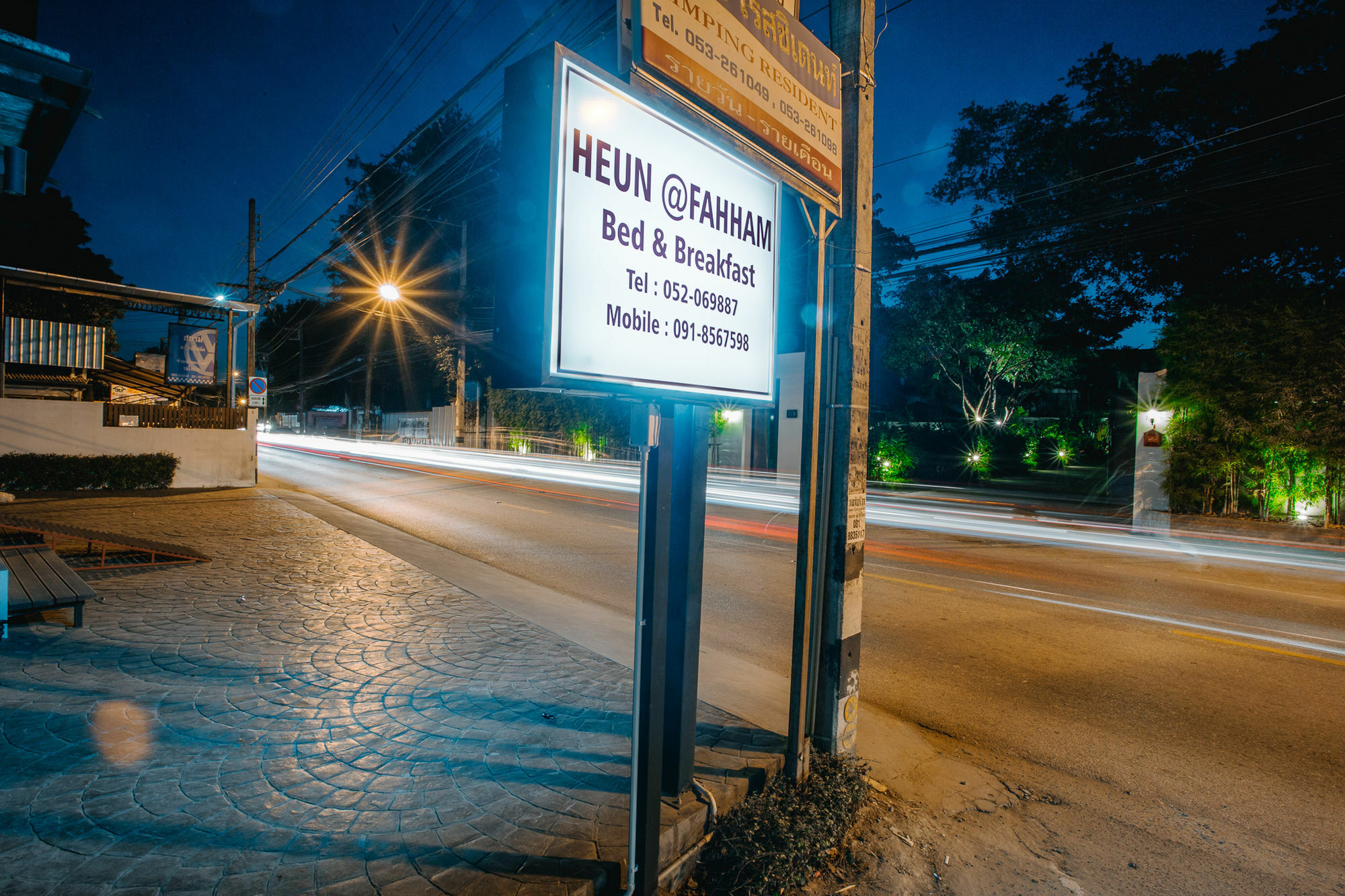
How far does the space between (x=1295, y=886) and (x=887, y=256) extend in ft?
90.3

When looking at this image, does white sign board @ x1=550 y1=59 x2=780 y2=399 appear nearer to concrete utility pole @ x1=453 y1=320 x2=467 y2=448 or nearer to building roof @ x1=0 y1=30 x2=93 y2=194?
building roof @ x1=0 y1=30 x2=93 y2=194

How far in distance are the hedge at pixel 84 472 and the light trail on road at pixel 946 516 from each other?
34.1ft

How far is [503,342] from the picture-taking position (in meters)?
2.21

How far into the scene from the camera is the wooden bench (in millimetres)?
4727

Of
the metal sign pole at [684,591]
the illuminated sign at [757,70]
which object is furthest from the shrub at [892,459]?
the metal sign pole at [684,591]

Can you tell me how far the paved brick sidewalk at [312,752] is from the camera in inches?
101

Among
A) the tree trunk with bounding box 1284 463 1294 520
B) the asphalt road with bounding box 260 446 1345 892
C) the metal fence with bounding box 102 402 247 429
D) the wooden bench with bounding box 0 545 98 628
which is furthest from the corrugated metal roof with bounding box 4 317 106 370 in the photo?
the tree trunk with bounding box 1284 463 1294 520

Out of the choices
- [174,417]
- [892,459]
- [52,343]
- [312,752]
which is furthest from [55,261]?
[892,459]

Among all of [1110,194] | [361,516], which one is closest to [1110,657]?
[361,516]

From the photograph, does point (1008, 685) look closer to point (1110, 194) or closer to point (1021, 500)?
point (1021, 500)

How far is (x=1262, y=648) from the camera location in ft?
20.6

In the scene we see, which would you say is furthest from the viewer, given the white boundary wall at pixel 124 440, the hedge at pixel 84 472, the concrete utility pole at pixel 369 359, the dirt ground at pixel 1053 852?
the concrete utility pole at pixel 369 359

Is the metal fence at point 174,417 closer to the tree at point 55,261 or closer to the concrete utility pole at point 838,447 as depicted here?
the tree at point 55,261

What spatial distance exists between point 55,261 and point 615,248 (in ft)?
117
